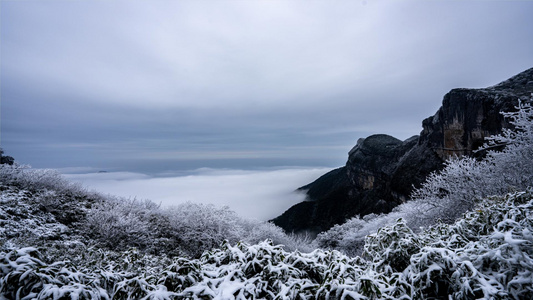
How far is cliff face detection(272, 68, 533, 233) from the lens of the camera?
33000 millimetres

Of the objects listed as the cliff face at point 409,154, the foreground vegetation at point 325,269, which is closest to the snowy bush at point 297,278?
the foreground vegetation at point 325,269

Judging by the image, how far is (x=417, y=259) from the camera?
288 centimetres

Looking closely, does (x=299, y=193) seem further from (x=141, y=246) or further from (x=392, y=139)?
(x=141, y=246)

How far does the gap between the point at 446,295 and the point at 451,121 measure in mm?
48952

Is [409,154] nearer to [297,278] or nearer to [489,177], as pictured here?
[489,177]

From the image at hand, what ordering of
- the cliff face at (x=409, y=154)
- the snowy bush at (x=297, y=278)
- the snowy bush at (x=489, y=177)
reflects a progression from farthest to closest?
the cliff face at (x=409, y=154) → the snowy bush at (x=489, y=177) → the snowy bush at (x=297, y=278)

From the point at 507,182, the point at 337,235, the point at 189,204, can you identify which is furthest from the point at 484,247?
the point at 337,235

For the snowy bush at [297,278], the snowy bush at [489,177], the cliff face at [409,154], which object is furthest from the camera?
the cliff face at [409,154]

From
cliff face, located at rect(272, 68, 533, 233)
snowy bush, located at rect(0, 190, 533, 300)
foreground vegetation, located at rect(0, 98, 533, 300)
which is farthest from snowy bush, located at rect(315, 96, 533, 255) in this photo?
cliff face, located at rect(272, 68, 533, 233)

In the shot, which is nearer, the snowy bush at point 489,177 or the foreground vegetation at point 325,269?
the foreground vegetation at point 325,269

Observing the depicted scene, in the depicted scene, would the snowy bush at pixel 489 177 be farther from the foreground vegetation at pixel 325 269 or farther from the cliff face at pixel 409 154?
the cliff face at pixel 409 154

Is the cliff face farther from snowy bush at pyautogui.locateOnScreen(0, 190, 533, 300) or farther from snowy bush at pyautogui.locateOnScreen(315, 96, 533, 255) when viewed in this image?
snowy bush at pyautogui.locateOnScreen(0, 190, 533, 300)

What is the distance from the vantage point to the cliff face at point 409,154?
108 ft

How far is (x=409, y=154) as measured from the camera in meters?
53.6
